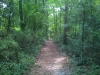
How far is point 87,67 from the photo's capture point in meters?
9.19

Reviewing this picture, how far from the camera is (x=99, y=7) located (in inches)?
378

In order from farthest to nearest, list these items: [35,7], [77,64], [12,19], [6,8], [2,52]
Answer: [35,7], [12,19], [6,8], [77,64], [2,52]

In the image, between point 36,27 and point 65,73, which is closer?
point 65,73

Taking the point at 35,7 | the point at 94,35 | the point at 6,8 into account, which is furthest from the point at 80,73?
the point at 35,7

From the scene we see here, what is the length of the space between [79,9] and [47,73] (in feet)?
16.1

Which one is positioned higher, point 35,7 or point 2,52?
point 35,7

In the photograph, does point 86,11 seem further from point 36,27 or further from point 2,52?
point 36,27

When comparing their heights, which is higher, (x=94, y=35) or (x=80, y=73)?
(x=94, y=35)

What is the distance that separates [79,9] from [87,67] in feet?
13.2

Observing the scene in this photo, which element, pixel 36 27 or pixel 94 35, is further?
pixel 36 27

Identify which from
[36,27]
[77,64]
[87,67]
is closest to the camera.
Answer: [87,67]

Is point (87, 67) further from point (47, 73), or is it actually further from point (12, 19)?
point (12, 19)

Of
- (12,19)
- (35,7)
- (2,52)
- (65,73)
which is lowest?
(65,73)

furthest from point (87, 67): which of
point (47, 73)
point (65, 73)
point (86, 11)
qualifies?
point (86, 11)
